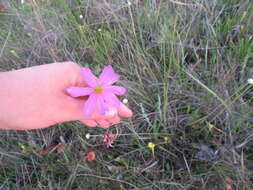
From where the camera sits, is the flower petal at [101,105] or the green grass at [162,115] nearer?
the flower petal at [101,105]

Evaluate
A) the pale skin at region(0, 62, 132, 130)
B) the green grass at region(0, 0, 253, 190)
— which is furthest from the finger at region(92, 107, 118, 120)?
the green grass at region(0, 0, 253, 190)

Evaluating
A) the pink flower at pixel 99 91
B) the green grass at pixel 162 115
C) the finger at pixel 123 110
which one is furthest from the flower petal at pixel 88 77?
the green grass at pixel 162 115

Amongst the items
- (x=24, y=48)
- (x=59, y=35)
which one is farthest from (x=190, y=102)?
(x=24, y=48)

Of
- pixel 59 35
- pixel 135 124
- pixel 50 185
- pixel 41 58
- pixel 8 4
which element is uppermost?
pixel 8 4

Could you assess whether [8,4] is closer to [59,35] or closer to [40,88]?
[59,35]

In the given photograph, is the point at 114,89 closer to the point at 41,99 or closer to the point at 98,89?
the point at 98,89

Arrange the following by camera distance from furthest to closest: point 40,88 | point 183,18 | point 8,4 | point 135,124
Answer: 1. point 8,4
2. point 183,18
3. point 135,124
4. point 40,88

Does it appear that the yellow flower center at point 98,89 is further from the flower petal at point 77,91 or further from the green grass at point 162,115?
the green grass at point 162,115

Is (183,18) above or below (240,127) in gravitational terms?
above
